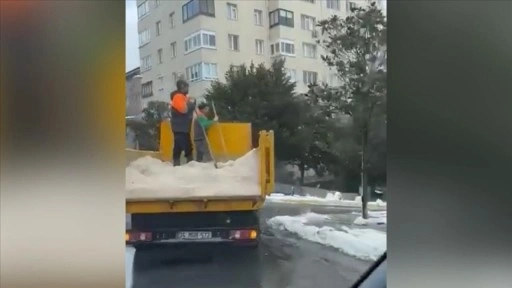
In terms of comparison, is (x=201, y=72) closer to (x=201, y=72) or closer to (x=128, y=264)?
(x=201, y=72)

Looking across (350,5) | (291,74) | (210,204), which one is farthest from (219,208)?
(350,5)

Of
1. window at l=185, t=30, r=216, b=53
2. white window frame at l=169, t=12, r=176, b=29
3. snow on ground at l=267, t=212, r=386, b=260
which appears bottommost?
snow on ground at l=267, t=212, r=386, b=260

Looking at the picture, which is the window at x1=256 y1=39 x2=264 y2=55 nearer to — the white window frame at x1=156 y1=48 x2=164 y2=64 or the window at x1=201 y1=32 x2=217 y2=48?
the window at x1=201 y1=32 x2=217 y2=48

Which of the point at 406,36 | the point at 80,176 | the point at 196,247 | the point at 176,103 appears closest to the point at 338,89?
the point at 406,36

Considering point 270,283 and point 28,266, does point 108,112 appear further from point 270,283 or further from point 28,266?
point 270,283

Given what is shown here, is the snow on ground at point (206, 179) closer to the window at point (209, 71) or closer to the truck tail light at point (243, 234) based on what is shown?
the truck tail light at point (243, 234)

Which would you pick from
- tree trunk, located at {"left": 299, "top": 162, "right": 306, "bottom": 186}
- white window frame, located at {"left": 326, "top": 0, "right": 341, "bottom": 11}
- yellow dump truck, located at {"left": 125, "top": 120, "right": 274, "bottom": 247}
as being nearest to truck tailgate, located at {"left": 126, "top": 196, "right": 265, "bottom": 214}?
yellow dump truck, located at {"left": 125, "top": 120, "right": 274, "bottom": 247}

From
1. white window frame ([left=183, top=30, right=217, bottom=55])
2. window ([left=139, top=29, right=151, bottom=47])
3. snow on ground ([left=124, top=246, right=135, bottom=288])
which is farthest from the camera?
white window frame ([left=183, top=30, right=217, bottom=55])

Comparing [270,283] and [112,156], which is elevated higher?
[112,156]
